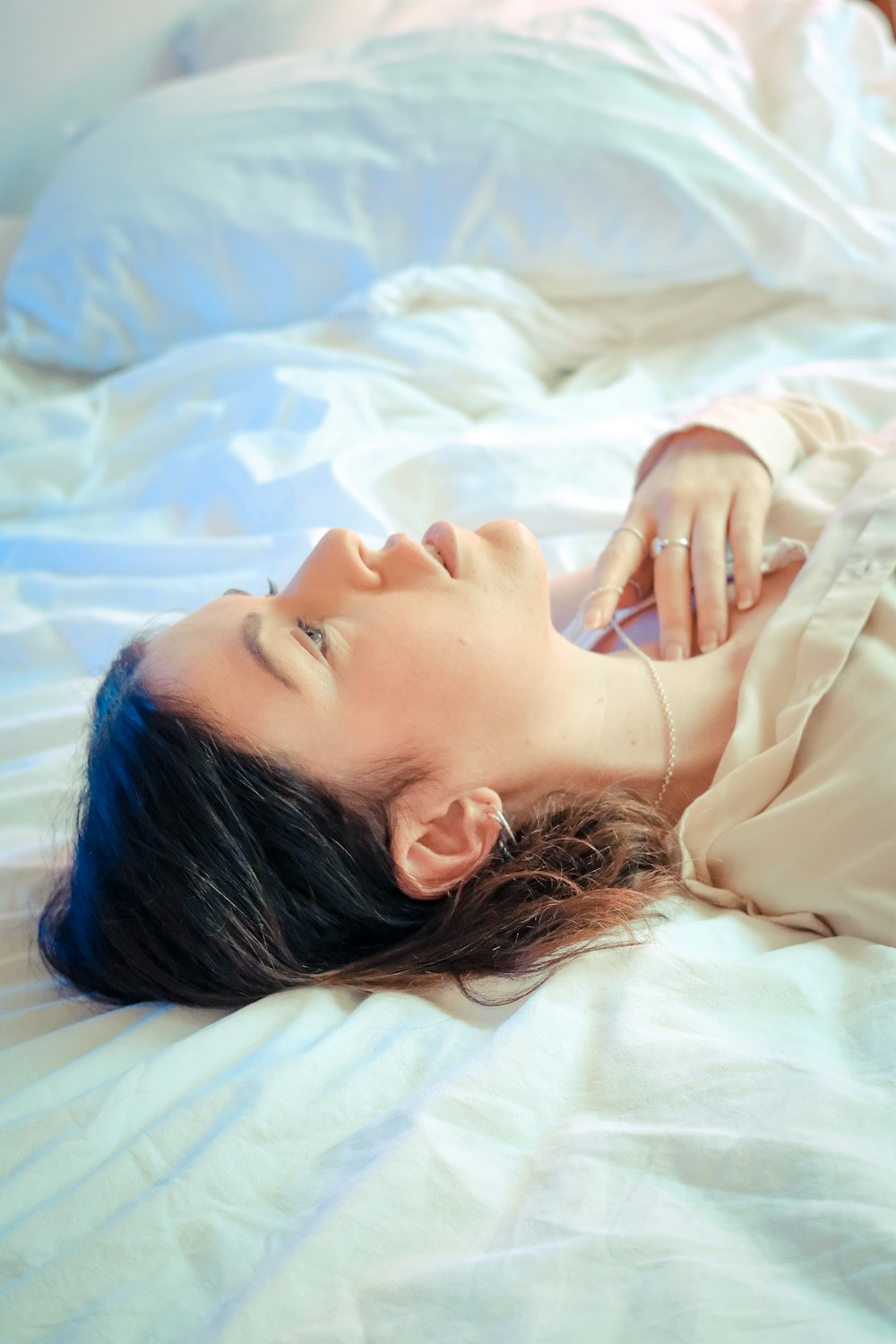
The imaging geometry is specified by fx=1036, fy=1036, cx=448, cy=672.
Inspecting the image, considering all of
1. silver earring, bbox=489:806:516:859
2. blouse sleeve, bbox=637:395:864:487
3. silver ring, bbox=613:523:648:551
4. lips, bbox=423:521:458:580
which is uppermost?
lips, bbox=423:521:458:580

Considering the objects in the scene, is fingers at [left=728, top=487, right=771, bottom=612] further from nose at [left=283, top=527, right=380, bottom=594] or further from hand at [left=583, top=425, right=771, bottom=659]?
nose at [left=283, top=527, right=380, bottom=594]

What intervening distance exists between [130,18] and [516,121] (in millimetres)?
1155

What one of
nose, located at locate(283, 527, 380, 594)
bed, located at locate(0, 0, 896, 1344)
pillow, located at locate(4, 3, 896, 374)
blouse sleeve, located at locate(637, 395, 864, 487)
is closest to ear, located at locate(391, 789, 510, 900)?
bed, located at locate(0, 0, 896, 1344)

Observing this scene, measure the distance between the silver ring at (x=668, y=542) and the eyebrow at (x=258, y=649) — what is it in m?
0.50

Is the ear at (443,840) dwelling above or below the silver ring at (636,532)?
below

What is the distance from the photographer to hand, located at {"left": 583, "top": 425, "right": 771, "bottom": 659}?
1205mm

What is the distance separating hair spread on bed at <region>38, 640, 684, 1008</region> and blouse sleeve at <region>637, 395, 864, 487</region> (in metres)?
0.59

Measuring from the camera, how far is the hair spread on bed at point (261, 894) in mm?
933

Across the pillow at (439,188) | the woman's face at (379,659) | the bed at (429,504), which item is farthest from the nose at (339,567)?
the pillow at (439,188)

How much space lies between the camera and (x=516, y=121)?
179 cm

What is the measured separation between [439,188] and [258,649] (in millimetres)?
1198

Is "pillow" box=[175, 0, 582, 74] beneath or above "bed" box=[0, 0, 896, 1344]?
above

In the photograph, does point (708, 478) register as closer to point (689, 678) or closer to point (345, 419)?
point (689, 678)

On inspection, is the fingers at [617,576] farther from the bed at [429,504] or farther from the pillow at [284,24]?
the pillow at [284,24]
